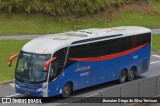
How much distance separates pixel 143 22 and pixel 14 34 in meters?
17.2

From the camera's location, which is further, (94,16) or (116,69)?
(94,16)

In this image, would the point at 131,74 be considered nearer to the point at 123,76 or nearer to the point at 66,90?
the point at 123,76

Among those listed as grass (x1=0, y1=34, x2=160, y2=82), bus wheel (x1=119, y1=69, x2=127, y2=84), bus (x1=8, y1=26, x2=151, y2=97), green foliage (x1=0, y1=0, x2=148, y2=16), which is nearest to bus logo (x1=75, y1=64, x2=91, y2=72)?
bus (x1=8, y1=26, x2=151, y2=97)

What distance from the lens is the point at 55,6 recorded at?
50.0 m

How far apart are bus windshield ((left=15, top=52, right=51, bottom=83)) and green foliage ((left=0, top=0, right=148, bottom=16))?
1063 inches

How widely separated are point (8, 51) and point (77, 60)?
41.9ft

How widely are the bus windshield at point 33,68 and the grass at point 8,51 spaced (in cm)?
472

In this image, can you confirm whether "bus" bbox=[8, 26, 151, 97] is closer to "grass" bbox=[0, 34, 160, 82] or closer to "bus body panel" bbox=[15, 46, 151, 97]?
"bus body panel" bbox=[15, 46, 151, 97]

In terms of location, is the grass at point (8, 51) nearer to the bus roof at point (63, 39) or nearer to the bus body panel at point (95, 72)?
the bus roof at point (63, 39)

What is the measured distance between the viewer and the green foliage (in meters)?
48.6

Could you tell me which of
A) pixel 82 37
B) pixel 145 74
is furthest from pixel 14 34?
pixel 82 37

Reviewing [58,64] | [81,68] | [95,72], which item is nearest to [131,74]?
[95,72]

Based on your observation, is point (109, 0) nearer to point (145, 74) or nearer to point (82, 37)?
point (145, 74)

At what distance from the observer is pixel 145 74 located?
2941 centimetres
